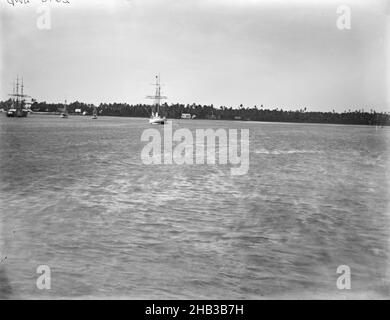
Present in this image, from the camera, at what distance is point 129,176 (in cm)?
2684

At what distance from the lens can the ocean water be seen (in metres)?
9.80

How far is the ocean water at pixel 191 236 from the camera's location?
9.80 metres

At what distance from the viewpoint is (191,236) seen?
1342 centimetres

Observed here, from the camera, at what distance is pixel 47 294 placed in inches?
364

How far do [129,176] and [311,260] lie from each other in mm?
16568
